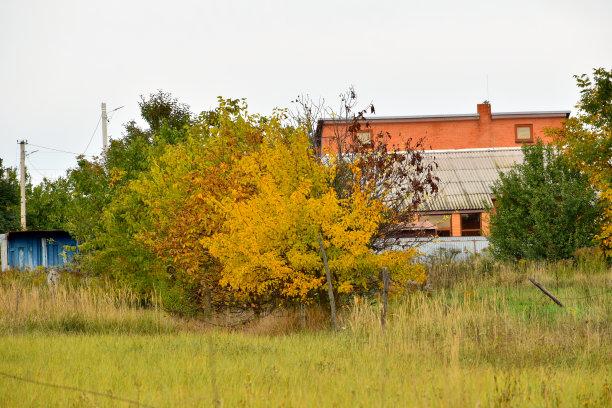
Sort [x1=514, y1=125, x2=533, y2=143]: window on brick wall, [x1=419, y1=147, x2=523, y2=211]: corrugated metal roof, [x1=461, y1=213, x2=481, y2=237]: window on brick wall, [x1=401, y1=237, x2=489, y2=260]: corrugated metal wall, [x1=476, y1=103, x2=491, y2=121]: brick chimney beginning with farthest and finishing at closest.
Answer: [x1=514, y1=125, x2=533, y2=143]: window on brick wall, [x1=476, y1=103, x2=491, y2=121]: brick chimney, [x1=461, y1=213, x2=481, y2=237]: window on brick wall, [x1=419, y1=147, x2=523, y2=211]: corrugated metal roof, [x1=401, y1=237, x2=489, y2=260]: corrugated metal wall

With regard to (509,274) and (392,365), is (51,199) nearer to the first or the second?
(509,274)

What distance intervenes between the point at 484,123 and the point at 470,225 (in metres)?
11.5

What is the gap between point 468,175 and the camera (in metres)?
38.1

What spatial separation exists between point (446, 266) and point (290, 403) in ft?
49.0

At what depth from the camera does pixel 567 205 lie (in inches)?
888

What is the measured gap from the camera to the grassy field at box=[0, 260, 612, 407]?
6770mm

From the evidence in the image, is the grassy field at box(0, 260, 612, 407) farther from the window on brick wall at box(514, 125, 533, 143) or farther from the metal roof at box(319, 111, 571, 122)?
the window on brick wall at box(514, 125, 533, 143)

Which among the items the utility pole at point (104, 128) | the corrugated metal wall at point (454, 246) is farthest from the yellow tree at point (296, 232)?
the utility pole at point (104, 128)

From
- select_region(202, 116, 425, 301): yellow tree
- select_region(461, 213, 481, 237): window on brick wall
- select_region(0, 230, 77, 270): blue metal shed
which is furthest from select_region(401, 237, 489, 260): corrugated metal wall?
select_region(0, 230, 77, 270): blue metal shed

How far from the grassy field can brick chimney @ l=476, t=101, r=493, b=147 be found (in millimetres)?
32393

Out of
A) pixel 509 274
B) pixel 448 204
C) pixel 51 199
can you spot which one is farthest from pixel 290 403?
pixel 51 199

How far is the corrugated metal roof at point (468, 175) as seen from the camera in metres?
35.6

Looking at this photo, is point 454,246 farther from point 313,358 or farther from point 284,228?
point 313,358

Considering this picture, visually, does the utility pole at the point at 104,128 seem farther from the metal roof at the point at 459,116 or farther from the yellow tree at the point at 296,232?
the yellow tree at the point at 296,232
